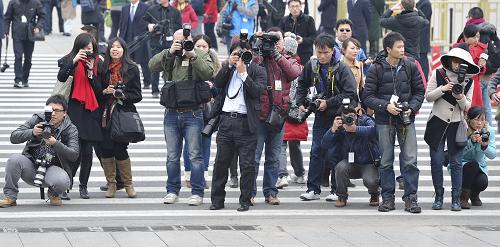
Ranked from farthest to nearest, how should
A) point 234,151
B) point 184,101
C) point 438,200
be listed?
point 438,200, point 184,101, point 234,151

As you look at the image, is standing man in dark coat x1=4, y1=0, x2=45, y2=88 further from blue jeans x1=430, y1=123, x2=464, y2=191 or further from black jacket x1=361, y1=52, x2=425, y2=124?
blue jeans x1=430, y1=123, x2=464, y2=191

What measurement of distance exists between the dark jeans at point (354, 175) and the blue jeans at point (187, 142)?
154cm

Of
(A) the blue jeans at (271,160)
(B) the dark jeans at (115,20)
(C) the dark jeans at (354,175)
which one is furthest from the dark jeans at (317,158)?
(B) the dark jeans at (115,20)

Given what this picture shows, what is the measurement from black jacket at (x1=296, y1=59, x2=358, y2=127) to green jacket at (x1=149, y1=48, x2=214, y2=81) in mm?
1143

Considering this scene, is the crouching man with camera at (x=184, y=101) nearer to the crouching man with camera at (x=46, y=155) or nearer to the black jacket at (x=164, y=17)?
the crouching man with camera at (x=46, y=155)


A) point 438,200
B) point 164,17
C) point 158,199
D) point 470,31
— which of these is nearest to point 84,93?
point 158,199

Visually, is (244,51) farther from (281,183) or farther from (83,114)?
(281,183)

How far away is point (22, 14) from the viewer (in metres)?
24.2

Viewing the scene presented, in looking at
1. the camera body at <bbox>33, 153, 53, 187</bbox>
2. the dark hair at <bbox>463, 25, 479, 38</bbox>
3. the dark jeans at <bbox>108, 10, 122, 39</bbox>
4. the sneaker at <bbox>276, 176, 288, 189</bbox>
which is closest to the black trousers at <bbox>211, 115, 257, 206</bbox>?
the sneaker at <bbox>276, 176, 288, 189</bbox>

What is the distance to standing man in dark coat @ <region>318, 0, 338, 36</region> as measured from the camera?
87.4 ft

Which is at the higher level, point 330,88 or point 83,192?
point 330,88

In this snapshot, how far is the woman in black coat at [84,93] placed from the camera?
15281 mm

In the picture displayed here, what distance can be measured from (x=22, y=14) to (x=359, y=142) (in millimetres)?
10738

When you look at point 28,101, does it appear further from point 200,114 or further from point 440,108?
point 440,108
